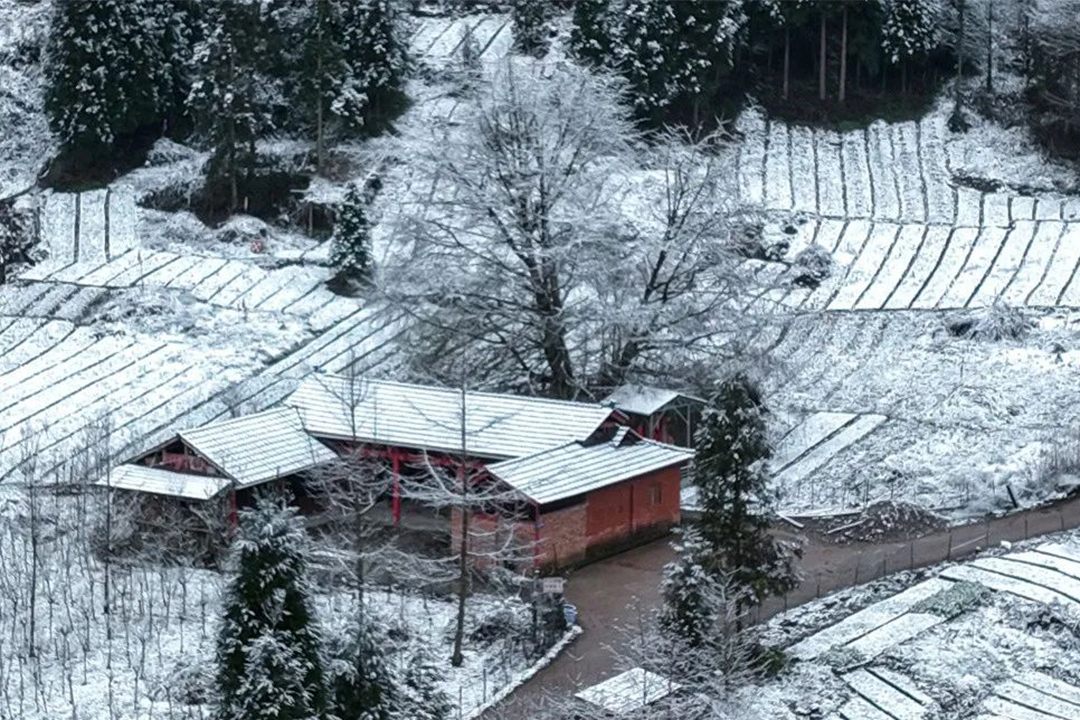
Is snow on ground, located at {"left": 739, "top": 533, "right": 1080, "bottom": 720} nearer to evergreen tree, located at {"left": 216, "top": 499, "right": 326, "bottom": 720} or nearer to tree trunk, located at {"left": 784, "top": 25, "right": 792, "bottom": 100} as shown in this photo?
evergreen tree, located at {"left": 216, "top": 499, "right": 326, "bottom": 720}

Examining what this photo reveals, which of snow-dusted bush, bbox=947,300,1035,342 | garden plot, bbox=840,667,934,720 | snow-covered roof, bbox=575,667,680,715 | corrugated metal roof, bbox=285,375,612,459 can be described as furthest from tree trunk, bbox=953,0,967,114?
snow-covered roof, bbox=575,667,680,715

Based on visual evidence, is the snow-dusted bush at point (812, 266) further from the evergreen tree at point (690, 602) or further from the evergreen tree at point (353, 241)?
the evergreen tree at point (690, 602)

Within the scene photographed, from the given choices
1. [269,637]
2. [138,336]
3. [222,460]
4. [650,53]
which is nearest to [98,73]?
[138,336]

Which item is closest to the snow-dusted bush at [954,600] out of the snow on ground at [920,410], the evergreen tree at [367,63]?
the snow on ground at [920,410]

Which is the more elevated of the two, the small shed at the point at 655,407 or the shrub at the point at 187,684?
the small shed at the point at 655,407

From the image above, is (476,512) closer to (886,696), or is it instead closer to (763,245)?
(886,696)
